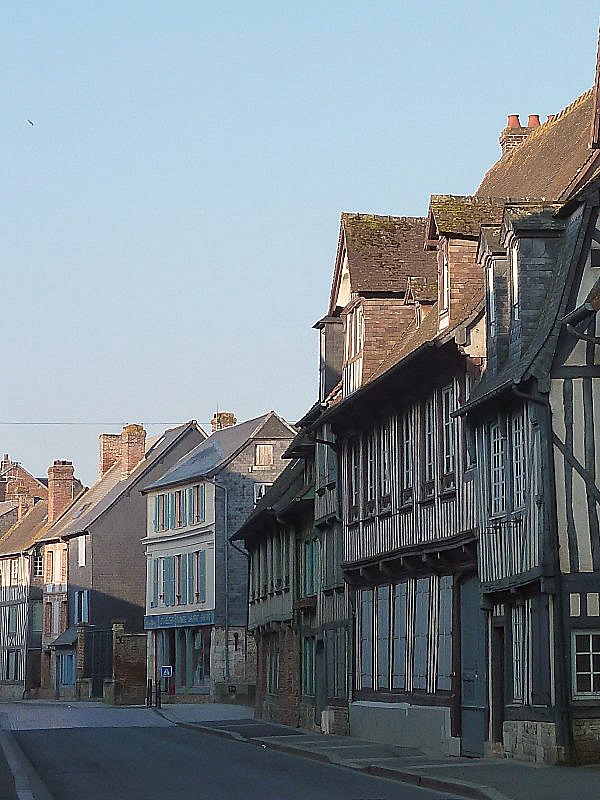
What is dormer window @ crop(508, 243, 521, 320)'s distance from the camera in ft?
69.2

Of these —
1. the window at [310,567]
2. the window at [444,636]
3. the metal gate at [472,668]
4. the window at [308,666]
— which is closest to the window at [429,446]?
the window at [444,636]

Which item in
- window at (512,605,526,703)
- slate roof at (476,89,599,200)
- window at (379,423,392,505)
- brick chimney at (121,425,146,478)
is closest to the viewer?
window at (512,605,526,703)

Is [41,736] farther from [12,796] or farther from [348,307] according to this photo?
[12,796]

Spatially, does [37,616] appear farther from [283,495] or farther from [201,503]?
[283,495]

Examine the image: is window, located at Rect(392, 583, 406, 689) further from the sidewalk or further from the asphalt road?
the asphalt road

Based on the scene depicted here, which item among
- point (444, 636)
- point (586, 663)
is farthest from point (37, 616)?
point (586, 663)

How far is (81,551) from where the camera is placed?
71.1m

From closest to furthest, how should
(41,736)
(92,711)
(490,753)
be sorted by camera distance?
(490,753) → (41,736) → (92,711)

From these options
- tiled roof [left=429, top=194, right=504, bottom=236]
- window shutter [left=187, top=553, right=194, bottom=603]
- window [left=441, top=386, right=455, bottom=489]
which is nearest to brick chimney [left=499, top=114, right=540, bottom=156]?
tiled roof [left=429, top=194, right=504, bottom=236]

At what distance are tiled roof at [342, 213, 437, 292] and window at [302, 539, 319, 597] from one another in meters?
7.77

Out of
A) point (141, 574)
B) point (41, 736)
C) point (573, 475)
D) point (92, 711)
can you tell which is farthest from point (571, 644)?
point (141, 574)

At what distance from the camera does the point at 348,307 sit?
100 ft

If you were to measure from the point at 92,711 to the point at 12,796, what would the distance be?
34.6m

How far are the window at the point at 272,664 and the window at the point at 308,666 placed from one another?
367 cm
